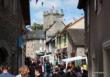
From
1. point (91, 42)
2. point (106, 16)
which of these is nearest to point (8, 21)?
point (91, 42)

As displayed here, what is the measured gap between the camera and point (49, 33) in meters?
109

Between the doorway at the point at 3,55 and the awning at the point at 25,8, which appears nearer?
the doorway at the point at 3,55

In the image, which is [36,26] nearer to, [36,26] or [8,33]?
[36,26]

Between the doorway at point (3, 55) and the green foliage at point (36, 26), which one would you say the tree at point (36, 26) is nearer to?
the green foliage at point (36, 26)

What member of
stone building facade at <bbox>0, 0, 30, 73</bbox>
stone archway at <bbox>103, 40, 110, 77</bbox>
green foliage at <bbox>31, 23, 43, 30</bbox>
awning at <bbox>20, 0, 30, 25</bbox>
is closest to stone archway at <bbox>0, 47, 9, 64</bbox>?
stone building facade at <bbox>0, 0, 30, 73</bbox>

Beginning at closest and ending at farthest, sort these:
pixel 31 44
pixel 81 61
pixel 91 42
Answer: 1. pixel 91 42
2. pixel 81 61
3. pixel 31 44

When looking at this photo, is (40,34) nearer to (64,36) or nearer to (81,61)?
(64,36)

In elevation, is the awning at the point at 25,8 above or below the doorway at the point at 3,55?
above

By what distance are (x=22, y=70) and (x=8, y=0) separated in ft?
50.1

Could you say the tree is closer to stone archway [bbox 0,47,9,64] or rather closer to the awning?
the awning

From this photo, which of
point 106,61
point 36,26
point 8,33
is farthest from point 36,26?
point 106,61

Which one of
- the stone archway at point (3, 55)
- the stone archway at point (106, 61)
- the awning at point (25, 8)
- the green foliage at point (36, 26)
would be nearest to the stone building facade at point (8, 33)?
the stone archway at point (3, 55)

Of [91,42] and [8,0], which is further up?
[8,0]

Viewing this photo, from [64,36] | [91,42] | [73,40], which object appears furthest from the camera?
[64,36]
